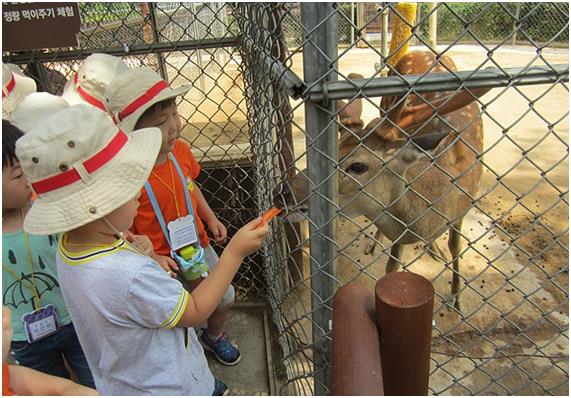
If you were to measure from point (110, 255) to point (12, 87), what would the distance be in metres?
1.55

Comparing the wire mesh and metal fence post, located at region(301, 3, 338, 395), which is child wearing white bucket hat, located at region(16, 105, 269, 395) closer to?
metal fence post, located at region(301, 3, 338, 395)

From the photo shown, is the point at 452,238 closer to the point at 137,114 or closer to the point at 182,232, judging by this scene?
the point at 182,232

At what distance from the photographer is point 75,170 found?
1.29 meters

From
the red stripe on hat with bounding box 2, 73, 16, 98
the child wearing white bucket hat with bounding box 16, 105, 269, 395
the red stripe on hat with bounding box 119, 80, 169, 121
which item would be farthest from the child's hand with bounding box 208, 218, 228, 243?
the red stripe on hat with bounding box 2, 73, 16, 98

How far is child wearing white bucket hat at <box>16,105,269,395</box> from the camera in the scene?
1276mm

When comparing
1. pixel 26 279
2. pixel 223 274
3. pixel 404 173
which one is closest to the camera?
pixel 223 274

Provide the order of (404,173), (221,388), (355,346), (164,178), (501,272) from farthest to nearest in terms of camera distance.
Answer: (404,173)
(221,388)
(164,178)
(501,272)
(355,346)

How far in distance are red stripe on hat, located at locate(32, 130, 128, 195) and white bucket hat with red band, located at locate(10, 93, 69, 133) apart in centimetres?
85

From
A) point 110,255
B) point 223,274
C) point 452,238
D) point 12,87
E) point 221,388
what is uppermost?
point 12,87

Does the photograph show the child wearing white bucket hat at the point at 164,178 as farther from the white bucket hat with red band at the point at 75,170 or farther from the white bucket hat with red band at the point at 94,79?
the white bucket hat with red band at the point at 75,170

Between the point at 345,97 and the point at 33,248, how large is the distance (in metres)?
1.29

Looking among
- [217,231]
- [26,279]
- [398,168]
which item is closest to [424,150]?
[398,168]

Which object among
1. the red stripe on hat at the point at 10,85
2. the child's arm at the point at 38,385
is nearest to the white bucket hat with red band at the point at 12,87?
the red stripe on hat at the point at 10,85

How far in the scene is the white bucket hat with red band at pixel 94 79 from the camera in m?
2.33
